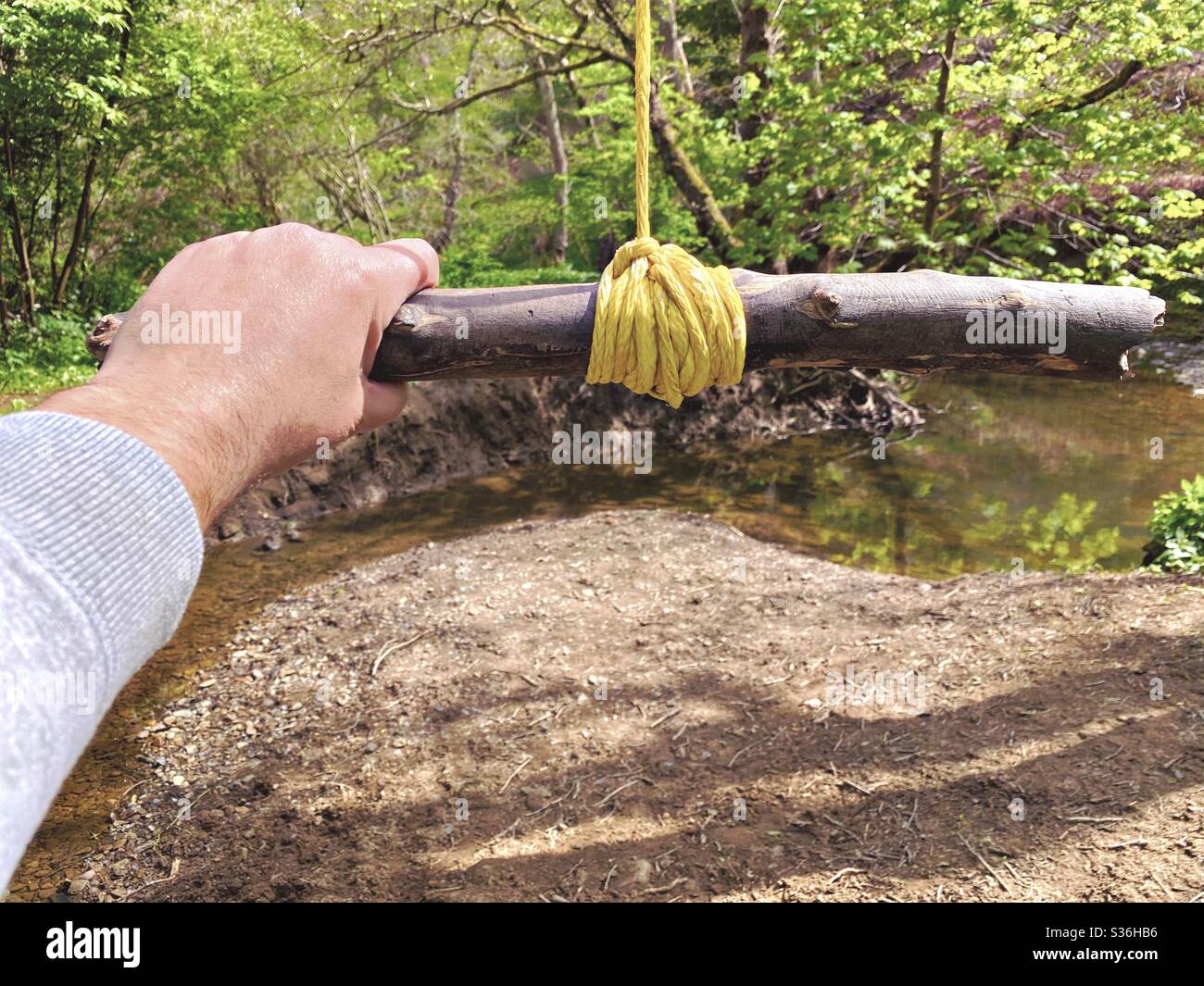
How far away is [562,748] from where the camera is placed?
424cm

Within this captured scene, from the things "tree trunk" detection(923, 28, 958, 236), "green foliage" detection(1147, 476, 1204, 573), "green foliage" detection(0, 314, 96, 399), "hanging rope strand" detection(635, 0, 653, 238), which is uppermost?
"tree trunk" detection(923, 28, 958, 236)

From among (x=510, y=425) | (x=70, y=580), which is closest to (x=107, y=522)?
(x=70, y=580)

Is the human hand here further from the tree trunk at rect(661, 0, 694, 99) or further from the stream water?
the tree trunk at rect(661, 0, 694, 99)

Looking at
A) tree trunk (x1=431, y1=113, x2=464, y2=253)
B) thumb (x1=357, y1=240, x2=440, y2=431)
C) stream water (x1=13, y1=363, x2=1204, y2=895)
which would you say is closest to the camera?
thumb (x1=357, y1=240, x2=440, y2=431)

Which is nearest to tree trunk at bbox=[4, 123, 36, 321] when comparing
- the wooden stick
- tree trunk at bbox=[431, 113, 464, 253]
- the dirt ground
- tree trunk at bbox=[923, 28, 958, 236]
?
tree trunk at bbox=[431, 113, 464, 253]

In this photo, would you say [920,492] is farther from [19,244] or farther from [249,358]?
[19,244]

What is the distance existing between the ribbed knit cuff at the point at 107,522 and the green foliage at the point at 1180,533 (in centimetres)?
604

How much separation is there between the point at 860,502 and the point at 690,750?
539 centimetres

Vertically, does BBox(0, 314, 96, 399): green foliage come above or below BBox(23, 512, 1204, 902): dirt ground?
above

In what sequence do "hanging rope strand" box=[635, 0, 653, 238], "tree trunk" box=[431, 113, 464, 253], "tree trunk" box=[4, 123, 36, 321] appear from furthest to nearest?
1. "tree trunk" box=[431, 113, 464, 253]
2. "tree trunk" box=[4, 123, 36, 321]
3. "hanging rope strand" box=[635, 0, 653, 238]

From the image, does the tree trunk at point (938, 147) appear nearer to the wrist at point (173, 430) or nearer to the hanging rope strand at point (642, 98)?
the hanging rope strand at point (642, 98)

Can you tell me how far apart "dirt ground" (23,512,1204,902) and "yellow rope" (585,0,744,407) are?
2.25m

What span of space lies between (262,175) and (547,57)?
16.0 feet

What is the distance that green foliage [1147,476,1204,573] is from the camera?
5.53 metres
